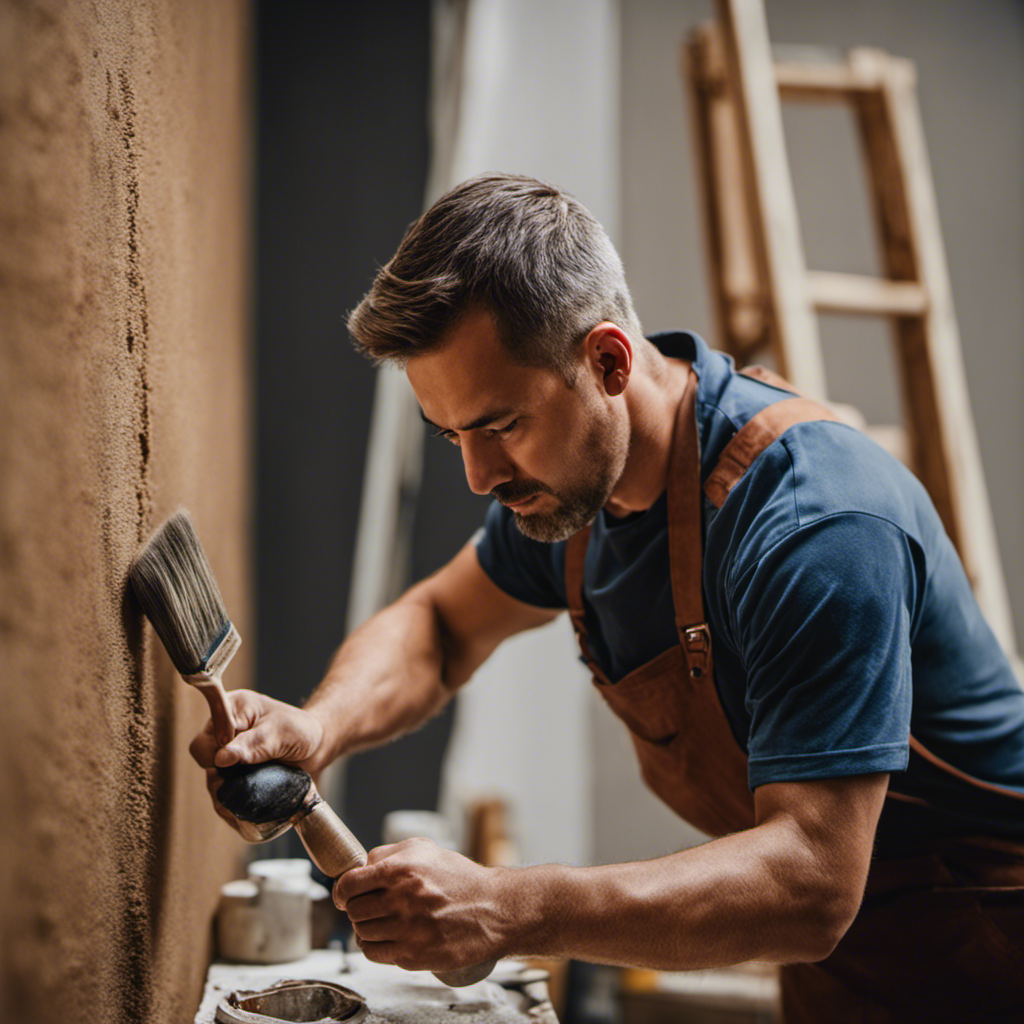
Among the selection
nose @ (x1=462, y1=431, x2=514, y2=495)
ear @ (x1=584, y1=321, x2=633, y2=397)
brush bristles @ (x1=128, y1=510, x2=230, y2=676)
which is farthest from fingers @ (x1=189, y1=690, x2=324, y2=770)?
ear @ (x1=584, y1=321, x2=633, y2=397)

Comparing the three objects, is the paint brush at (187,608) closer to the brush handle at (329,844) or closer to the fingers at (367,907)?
the brush handle at (329,844)

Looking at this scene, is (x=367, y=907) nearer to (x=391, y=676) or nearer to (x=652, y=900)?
(x=652, y=900)

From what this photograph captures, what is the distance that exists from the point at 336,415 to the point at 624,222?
4.67 ft

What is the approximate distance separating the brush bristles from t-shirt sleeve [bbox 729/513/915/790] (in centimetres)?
60

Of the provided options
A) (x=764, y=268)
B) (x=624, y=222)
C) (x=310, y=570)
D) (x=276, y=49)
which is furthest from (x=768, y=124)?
(x=310, y=570)

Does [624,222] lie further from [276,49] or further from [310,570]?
[310,570]

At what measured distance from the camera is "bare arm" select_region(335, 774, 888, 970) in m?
0.91

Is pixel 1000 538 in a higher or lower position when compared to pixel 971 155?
lower

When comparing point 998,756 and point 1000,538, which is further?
point 1000,538

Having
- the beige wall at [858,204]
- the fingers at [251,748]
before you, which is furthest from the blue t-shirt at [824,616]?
the beige wall at [858,204]

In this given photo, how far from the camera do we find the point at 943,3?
3654 mm

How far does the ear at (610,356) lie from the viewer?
3.95 feet

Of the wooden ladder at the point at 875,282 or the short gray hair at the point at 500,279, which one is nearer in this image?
the short gray hair at the point at 500,279

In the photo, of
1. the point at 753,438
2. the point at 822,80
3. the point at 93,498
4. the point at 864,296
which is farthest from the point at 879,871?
the point at 822,80
